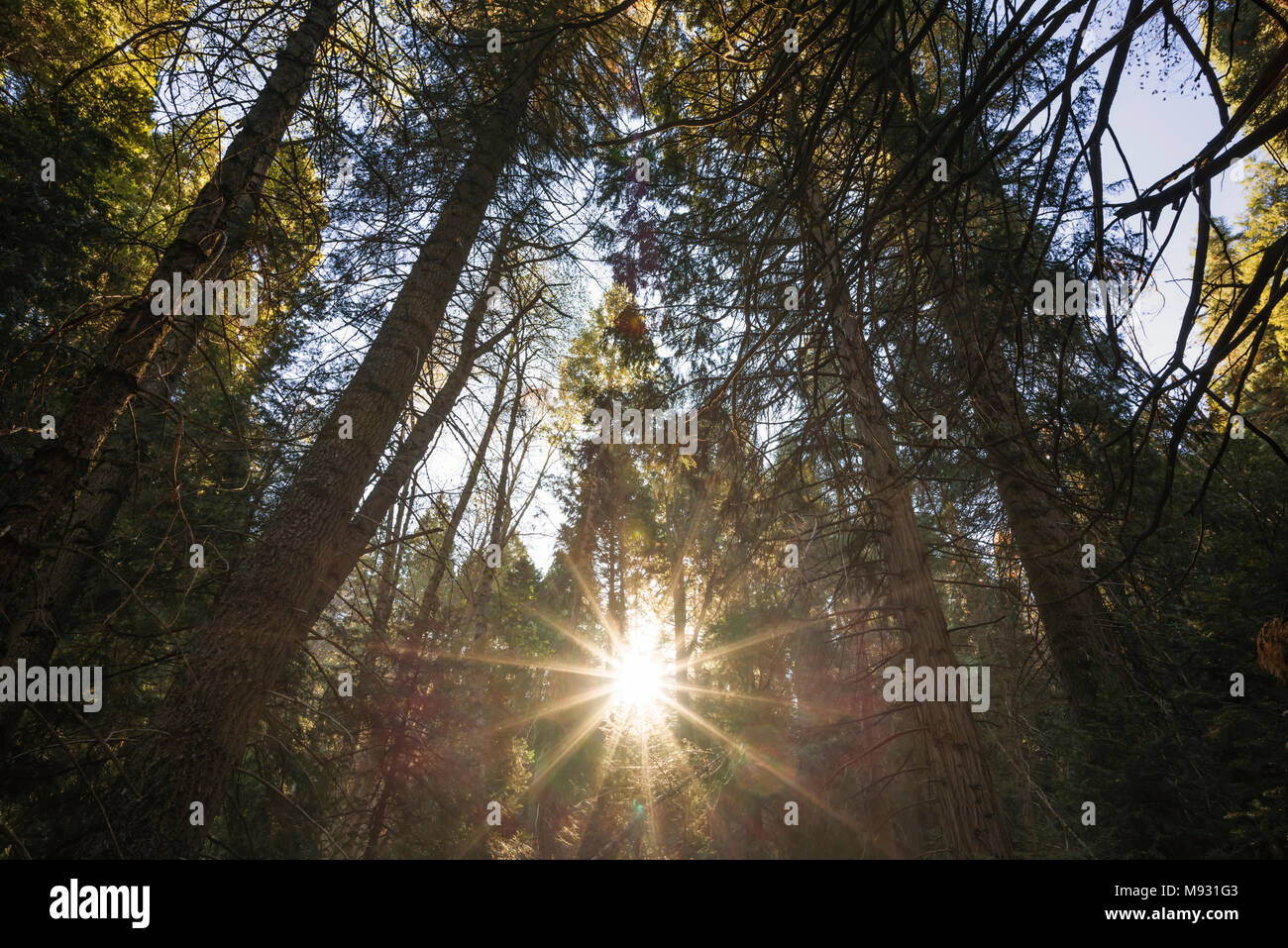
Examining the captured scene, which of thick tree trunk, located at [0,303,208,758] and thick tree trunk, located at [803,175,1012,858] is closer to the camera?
thick tree trunk, located at [0,303,208,758]

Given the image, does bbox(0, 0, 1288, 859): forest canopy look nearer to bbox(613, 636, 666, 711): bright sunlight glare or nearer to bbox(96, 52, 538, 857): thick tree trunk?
bbox(96, 52, 538, 857): thick tree trunk

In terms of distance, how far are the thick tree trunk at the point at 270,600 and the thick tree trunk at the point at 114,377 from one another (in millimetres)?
728

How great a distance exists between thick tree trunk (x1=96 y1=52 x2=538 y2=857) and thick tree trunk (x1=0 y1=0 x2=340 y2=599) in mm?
728

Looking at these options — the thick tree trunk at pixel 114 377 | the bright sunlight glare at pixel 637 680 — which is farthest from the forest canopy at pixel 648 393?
A: the bright sunlight glare at pixel 637 680

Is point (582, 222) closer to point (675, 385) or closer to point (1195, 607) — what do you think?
point (675, 385)

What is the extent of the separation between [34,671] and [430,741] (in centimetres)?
648

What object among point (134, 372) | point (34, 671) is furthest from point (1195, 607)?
point (34, 671)

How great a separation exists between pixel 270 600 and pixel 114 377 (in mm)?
1484

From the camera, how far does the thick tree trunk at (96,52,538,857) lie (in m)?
2.41

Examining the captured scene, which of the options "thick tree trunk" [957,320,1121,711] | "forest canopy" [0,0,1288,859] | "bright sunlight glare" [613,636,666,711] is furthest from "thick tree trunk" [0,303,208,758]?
"bright sunlight glare" [613,636,666,711]

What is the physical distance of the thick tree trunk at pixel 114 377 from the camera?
171 cm

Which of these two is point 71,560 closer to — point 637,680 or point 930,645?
point 930,645

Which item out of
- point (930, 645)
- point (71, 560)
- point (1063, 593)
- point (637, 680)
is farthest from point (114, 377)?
point (637, 680)
